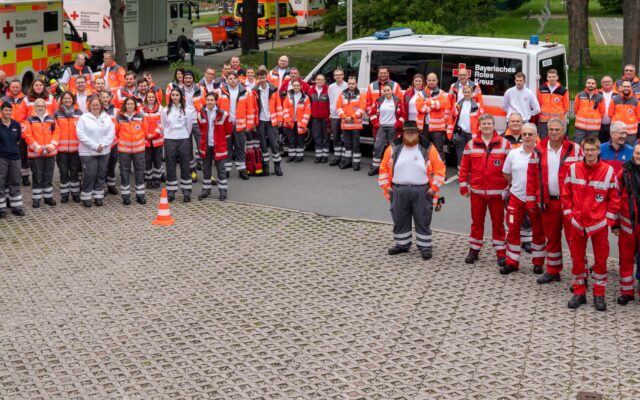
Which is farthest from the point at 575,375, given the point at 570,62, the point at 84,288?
the point at 570,62

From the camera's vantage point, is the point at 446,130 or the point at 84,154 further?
the point at 446,130

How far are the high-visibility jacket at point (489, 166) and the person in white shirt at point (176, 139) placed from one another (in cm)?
507

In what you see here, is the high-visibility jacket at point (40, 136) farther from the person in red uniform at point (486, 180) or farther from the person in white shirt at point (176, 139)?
the person in red uniform at point (486, 180)

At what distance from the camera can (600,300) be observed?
412 inches

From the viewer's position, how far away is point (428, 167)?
12344mm

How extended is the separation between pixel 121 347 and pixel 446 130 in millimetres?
8843

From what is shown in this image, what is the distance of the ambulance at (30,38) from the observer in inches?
1010

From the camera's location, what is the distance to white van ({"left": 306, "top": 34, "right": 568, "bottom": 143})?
1656 centimetres

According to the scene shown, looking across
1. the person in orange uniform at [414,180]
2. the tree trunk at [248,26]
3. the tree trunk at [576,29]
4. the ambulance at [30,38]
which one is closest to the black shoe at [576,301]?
the person in orange uniform at [414,180]

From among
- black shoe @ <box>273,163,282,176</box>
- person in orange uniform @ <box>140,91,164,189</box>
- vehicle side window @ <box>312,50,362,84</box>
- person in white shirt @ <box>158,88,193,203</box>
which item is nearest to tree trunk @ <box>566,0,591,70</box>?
vehicle side window @ <box>312,50,362,84</box>

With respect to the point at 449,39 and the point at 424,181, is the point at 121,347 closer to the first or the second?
the point at 424,181

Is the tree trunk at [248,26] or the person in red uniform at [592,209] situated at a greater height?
the tree trunk at [248,26]

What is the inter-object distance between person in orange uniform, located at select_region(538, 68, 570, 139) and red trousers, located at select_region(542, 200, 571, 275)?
562cm

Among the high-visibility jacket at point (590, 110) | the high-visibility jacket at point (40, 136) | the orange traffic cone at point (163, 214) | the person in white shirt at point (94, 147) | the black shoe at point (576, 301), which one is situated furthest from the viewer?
the high-visibility jacket at point (590, 110)
